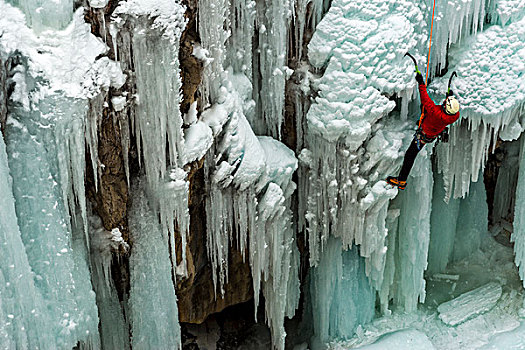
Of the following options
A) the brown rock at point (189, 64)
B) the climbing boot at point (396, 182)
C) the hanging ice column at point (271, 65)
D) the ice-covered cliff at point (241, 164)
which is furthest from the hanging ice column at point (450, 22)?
the brown rock at point (189, 64)

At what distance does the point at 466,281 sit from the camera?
8453 mm

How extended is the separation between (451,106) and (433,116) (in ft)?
0.65

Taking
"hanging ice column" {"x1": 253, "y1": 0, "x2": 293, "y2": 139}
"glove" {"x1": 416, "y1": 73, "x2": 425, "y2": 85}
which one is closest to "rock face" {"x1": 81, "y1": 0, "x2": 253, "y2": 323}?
"hanging ice column" {"x1": 253, "y1": 0, "x2": 293, "y2": 139}

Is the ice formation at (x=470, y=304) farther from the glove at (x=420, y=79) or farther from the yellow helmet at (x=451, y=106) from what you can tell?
the glove at (x=420, y=79)

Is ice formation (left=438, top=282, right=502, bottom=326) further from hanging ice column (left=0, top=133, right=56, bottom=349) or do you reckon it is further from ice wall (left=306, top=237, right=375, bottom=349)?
hanging ice column (left=0, top=133, right=56, bottom=349)

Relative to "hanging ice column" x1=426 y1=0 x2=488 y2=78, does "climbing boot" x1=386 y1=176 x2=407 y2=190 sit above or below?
below

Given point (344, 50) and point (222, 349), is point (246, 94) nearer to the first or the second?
point (344, 50)

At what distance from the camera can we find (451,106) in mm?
5855

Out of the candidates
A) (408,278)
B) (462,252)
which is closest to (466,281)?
(462,252)

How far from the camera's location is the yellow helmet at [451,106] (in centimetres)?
586

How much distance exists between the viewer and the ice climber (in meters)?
5.91

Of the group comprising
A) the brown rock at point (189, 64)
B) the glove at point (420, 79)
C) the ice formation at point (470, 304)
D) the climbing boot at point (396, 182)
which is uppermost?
the brown rock at point (189, 64)

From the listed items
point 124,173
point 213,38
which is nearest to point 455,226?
point 213,38

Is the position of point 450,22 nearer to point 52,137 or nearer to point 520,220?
point 520,220
